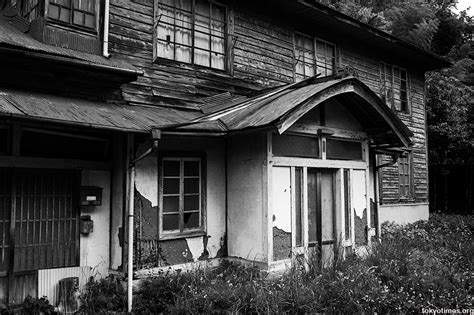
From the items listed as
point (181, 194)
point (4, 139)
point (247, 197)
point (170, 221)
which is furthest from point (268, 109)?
point (4, 139)

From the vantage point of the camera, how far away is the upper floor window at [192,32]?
8.46m

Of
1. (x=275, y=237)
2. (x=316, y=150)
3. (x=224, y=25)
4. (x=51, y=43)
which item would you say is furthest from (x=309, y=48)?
(x=51, y=43)

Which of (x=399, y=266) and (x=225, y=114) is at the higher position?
(x=225, y=114)

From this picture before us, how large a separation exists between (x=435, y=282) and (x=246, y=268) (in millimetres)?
3174

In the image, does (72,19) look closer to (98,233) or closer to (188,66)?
(188,66)

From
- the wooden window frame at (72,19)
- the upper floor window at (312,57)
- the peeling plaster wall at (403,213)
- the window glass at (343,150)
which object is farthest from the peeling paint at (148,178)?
the peeling plaster wall at (403,213)

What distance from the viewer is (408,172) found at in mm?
16312

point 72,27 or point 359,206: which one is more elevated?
point 72,27

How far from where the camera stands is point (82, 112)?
604cm

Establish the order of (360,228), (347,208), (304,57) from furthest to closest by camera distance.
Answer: (304,57), (360,228), (347,208)

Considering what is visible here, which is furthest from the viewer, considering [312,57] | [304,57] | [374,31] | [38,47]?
[374,31]

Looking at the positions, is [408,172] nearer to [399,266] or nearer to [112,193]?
[399,266]

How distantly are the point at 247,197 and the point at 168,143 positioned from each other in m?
1.83

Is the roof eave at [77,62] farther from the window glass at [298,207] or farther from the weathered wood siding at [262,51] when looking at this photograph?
the window glass at [298,207]
